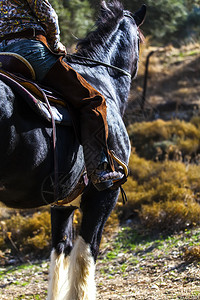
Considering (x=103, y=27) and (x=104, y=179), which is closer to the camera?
(x=104, y=179)

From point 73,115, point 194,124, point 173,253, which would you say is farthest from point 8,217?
point 194,124

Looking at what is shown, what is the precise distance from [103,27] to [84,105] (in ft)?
4.57

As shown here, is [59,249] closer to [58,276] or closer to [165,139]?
[58,276]

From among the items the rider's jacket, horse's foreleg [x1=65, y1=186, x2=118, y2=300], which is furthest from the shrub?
the rider's jacket

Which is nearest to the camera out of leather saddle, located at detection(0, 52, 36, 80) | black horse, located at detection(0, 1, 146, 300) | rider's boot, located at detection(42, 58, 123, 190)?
black horse, located at detection(0, 1, 146, 300)

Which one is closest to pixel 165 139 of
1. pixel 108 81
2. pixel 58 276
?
pixel 108 81

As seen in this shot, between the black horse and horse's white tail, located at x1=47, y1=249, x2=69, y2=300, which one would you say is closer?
the black horse

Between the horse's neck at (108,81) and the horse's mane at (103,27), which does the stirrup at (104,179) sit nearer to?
the horse's neck at (108,81)

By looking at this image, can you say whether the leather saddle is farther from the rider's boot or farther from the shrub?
the shrub

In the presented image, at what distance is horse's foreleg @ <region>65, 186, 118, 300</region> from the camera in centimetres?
384

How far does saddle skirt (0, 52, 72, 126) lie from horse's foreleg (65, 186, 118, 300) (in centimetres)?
88

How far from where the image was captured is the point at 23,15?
323cm

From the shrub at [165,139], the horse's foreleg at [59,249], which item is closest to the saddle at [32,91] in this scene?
the horse's foreleg at [59,249]

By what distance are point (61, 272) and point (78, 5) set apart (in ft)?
27.6
